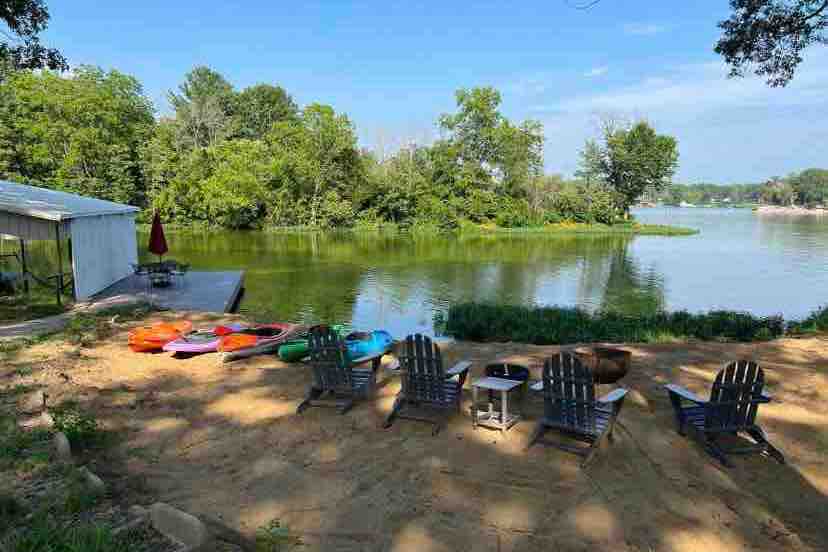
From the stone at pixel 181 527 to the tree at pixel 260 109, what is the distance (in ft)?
231

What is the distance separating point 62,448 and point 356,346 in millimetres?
4607

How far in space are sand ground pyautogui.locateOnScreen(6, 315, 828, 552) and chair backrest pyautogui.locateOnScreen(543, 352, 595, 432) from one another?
1.02 feet

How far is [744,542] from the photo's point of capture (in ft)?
11.6

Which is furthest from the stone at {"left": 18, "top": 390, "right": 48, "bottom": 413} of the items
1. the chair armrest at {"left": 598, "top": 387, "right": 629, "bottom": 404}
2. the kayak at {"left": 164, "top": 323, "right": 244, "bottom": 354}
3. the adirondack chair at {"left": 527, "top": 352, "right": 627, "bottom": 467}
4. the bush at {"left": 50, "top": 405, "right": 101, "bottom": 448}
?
the chair armrest at {"left": 598, "top": 387, "right": 629, "bottom": 404}

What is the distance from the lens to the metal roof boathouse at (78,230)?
12195mm

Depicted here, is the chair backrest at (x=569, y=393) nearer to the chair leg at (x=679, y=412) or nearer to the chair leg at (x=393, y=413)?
the chair leg at (x=679, y=412)

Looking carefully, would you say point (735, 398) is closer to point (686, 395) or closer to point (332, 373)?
point (686, 395)

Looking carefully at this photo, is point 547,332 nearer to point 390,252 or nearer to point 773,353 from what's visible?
point 773,353

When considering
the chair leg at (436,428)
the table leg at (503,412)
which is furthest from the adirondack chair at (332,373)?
the table leg at (503,412)

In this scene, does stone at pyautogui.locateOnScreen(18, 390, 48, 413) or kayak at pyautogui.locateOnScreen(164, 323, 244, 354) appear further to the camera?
kayak at pyautogui.locateOnScreen(164, 323, 244, 354)

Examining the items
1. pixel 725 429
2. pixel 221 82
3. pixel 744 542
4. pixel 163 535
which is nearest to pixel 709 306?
pixel 725 429

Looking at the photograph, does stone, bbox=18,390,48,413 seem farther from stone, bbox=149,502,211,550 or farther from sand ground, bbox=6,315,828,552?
stone, bbox=149,502,211,550

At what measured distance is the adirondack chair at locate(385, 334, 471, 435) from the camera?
18.0 feet

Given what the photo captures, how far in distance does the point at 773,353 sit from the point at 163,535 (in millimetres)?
8974
